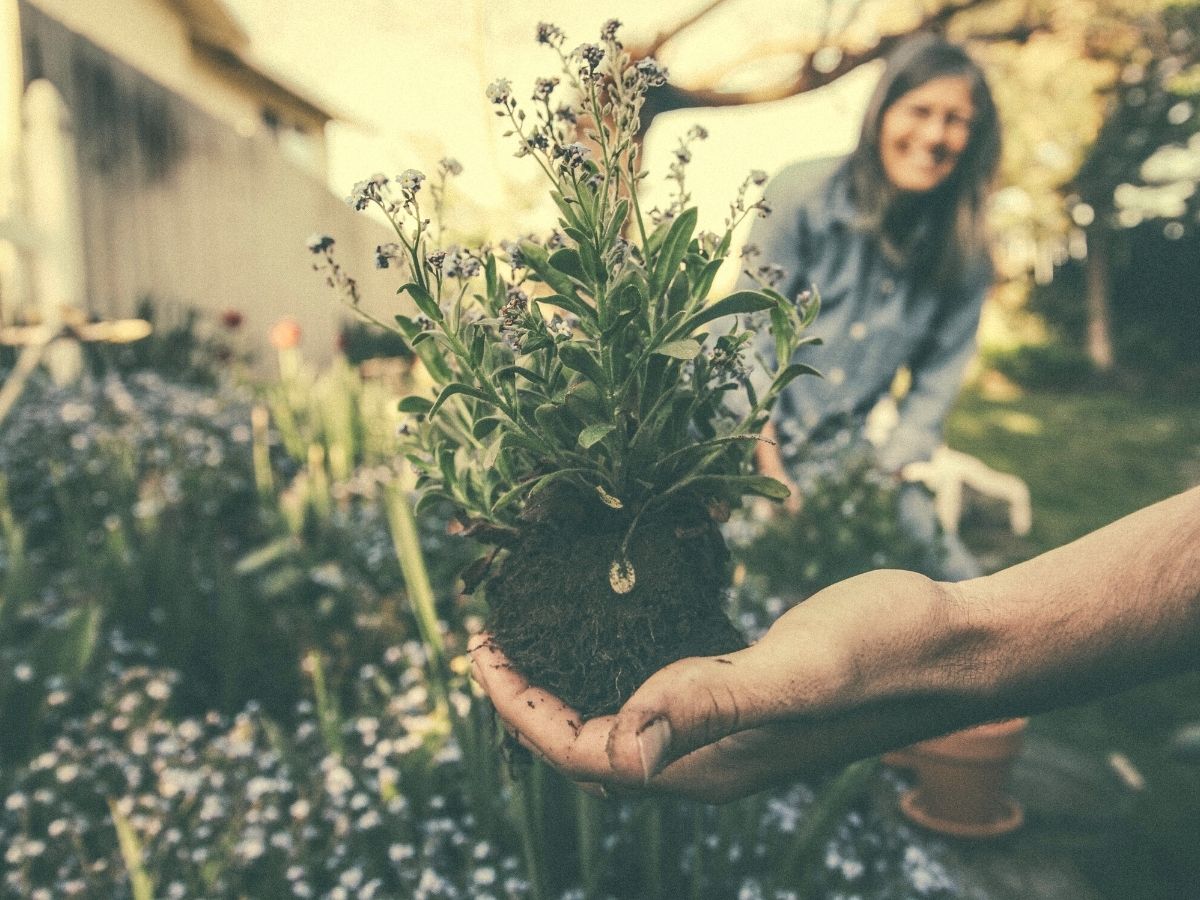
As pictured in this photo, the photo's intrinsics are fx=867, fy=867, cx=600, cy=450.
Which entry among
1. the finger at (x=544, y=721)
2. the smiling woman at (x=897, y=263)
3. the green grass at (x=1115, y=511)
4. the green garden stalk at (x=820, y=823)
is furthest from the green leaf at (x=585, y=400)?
the green grass at (x=1115, y=511)

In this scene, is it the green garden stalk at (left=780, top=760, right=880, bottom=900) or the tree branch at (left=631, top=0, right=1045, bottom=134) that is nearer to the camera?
the green garden stalk at (left=780, top=760, right=880, bottom=900)

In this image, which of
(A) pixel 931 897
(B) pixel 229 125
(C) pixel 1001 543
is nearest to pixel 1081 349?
(C) pixel 1001 543

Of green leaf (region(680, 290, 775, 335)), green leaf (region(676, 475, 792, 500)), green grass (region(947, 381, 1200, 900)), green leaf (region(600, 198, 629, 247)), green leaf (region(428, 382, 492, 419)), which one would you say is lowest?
green grass (region(947, 381, 1200, 900))

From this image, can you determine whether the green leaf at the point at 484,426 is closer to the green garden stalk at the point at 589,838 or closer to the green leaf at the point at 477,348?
the green leaf at the point at 477,348

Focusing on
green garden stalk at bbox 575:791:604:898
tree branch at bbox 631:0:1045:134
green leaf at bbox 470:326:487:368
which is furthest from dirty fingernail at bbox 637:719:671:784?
tree branch at bbox 631:0:1045:134

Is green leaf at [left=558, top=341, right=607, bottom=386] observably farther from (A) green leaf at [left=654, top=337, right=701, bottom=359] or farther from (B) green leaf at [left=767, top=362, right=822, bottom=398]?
(B) green leaf at [left=767, top=362, right=822, bottom=398]

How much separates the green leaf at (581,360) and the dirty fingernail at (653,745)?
384 mm

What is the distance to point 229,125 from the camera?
23.9 ft

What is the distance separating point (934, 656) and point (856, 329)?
1.95m

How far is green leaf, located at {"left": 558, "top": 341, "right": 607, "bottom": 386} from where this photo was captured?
0.94m

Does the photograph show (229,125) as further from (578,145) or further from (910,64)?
(578,145)

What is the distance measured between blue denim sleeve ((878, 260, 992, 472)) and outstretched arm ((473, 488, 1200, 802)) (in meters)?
1.84

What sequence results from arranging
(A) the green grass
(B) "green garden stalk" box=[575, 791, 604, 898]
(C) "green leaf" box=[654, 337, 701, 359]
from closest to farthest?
(C) "green leaf" box=[654, 337, 701, 359]
(B) "green garden stalk" box=[575, 791, 604, 898]
(A) the green grass

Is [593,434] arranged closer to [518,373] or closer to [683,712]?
[518,373]
